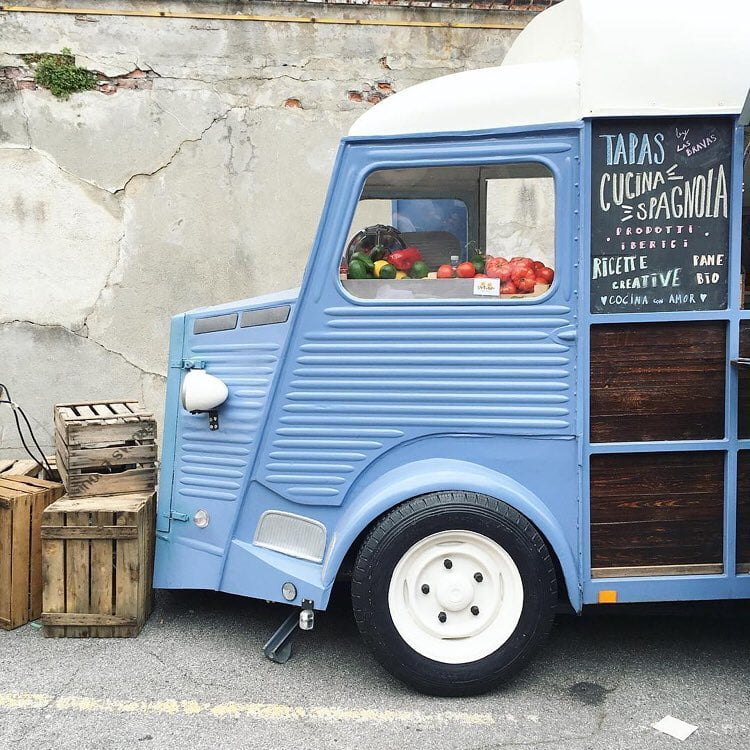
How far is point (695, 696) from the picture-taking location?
119 inches

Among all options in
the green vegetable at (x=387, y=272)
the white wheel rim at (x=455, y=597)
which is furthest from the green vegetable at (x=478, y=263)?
the white wheel rim at (x=455, y=597)

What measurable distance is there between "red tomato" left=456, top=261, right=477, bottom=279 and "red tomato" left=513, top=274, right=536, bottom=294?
0.18 metres

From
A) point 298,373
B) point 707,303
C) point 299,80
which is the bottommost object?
point 298,373

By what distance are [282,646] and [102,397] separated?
11.7 ft

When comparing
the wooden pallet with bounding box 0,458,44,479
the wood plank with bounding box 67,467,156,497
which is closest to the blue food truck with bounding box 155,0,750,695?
the wood plank with bounding box 67,467,156,497

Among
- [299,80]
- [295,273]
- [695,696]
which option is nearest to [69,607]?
[695,696]

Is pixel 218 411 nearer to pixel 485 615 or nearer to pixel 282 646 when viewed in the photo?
pixel 282 646

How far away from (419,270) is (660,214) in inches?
37.5

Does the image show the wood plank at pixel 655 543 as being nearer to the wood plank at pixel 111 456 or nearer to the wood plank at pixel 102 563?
the wood plank at pixel 102 563

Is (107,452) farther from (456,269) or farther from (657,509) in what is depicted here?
(657,509)

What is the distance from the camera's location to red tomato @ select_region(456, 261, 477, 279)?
123 inches

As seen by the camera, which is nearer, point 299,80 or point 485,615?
point 485,615

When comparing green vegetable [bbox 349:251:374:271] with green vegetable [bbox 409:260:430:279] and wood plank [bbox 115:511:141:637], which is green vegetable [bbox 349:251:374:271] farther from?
wood plank [bbox 115:511:141:637]

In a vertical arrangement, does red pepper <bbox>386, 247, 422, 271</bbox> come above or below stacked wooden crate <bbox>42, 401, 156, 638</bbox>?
above
